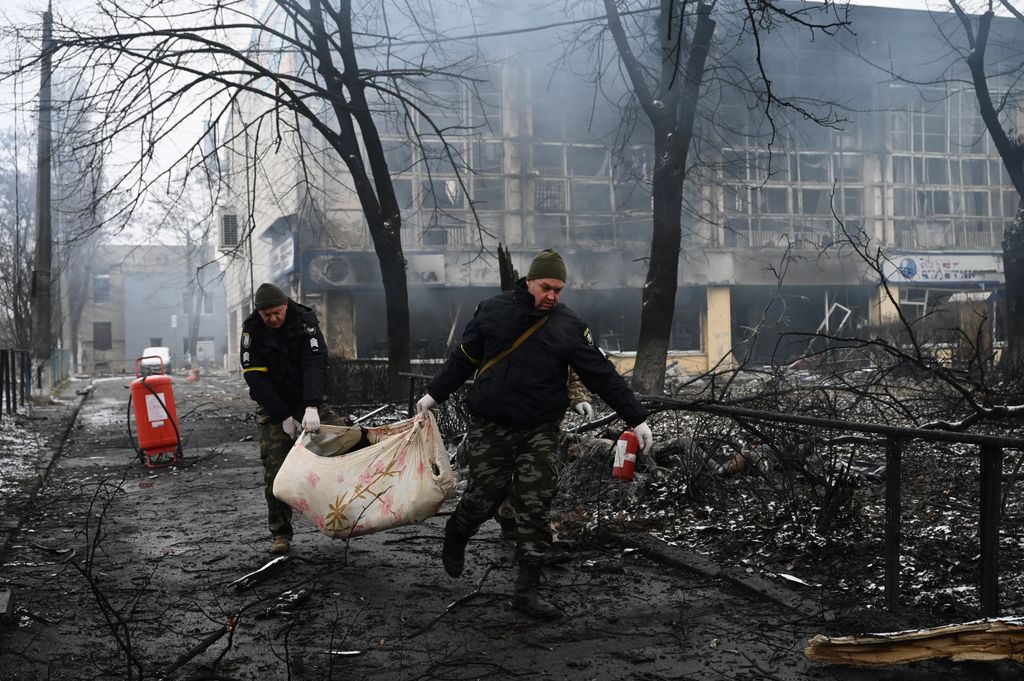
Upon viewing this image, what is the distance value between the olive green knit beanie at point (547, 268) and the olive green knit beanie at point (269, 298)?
5.95ft

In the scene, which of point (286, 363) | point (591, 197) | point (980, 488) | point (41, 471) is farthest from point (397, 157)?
point (980, 488)

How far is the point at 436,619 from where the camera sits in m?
4.61

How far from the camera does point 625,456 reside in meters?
6.72

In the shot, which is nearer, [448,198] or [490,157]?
[448,198]

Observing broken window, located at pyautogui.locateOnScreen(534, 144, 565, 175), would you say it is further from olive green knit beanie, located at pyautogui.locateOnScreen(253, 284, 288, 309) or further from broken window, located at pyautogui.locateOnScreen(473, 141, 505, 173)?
olive green knit beanie, located at pyautogui.locateOnScreen(253, 284, 288, 309)

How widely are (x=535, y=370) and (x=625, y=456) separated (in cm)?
201

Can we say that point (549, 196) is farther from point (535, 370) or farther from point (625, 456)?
point (535, 370)

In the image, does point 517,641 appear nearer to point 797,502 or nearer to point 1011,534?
point 797,502

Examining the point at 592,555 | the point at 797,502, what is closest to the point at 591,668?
the point at 592,555

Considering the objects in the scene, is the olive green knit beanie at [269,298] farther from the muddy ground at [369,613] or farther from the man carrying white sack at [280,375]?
the muddy ground at [369,613]

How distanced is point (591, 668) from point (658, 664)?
0.28 m

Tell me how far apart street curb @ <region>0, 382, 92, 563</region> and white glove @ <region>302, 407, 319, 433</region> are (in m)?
2.09

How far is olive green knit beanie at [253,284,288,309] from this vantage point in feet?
19.7

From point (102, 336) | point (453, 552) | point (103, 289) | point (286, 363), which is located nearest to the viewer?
point (453, 552)
